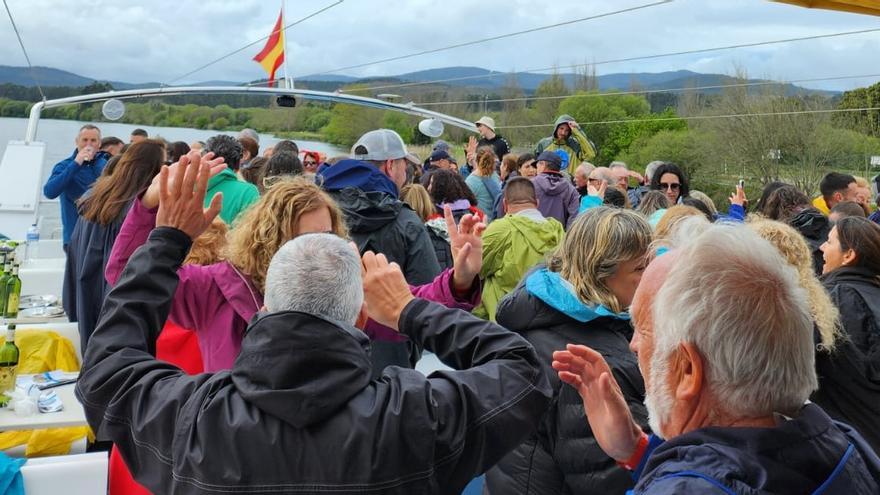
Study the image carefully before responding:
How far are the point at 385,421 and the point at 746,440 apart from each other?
705mm

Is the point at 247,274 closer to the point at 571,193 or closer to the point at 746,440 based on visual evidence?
the point at 746,440

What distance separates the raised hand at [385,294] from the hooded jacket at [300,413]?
0.92ft

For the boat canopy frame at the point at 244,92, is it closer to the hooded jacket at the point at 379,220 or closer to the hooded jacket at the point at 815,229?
the hooded jacket at the point at 815,229

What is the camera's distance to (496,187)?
7484 mm

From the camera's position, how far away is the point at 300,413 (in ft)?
4.78

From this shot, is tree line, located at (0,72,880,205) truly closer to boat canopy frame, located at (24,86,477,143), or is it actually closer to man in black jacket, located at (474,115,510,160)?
boat canopy frame, located at (24,86,477,143)

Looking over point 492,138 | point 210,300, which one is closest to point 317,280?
point 210,300

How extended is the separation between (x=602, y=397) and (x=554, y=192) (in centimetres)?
518

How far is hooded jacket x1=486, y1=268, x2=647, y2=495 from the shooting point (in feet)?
6.82

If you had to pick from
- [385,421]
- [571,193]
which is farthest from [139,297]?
[571,193]

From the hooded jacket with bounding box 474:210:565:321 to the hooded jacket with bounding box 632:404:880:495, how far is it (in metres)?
2.54

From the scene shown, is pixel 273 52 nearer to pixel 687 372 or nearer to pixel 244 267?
pixel 244 267

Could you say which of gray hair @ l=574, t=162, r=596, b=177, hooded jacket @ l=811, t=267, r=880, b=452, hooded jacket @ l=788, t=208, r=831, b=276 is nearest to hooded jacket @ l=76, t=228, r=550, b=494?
hooded jacket @ l=811, t=267, r=880, b=452

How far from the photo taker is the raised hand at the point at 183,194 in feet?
6.33
